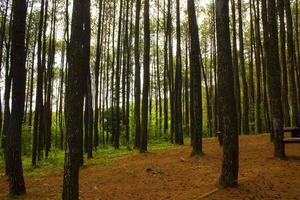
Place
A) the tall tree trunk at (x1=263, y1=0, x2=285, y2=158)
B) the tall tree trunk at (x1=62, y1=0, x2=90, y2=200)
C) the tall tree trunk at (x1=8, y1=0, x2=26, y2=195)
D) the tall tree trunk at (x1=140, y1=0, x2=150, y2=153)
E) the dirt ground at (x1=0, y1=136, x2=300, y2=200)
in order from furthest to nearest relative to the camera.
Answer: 1. the tall tree trunk at (x1=140, y1=0, x2=150, y2=153)
2. the tall tree trunk at (x1=263, y1=0, x2=285, y2=158)
3. the tall tree trunk at (x1=8, y1=0, x2=26, y2=195)
4. the dirt ground at (x1=0, y1=136, x2=300, y2=200)
5. the tall tree trunk at (x1=62, y1=0, x2=90, y2=200)

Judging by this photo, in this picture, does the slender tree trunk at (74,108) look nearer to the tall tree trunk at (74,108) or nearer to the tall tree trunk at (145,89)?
the tall tree trunk at (74,108)

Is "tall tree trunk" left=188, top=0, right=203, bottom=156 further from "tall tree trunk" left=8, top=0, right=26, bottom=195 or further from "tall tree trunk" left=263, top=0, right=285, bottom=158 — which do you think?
"tall tree trunk" left=8, top=0, right=26, bottom=195

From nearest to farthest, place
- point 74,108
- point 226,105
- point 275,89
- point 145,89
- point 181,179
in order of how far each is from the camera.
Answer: point 74,108, point 226,105, point 181,179, point 275,89, point 145,89

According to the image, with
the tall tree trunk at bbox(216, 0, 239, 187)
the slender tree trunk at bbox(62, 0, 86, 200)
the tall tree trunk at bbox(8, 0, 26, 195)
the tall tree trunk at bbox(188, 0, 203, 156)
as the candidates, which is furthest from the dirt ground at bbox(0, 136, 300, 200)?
the slender tree trunk at bbox(62, 0, 86, 200)

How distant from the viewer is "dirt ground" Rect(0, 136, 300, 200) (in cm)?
804

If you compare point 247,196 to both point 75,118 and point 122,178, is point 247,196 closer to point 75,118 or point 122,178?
point 75,118

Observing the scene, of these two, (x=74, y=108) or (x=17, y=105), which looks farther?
(x=17, y=105)

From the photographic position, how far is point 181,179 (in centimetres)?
1036

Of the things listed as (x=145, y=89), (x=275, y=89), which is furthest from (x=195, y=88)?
(x=145, y=89)

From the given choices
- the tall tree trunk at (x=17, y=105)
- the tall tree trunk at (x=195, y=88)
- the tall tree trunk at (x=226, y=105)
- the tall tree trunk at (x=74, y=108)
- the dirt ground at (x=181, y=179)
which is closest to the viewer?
the tall tree trunk at (x=74, y=108)

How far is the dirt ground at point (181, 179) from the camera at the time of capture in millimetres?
8039

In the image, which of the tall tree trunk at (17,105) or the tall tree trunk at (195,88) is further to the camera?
the tall tree trunk at (195,88)

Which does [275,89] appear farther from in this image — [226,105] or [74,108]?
[74,108]

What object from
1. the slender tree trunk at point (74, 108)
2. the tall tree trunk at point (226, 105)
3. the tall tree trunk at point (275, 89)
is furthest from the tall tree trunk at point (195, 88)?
the slender tree trunk at point (74, 108)
